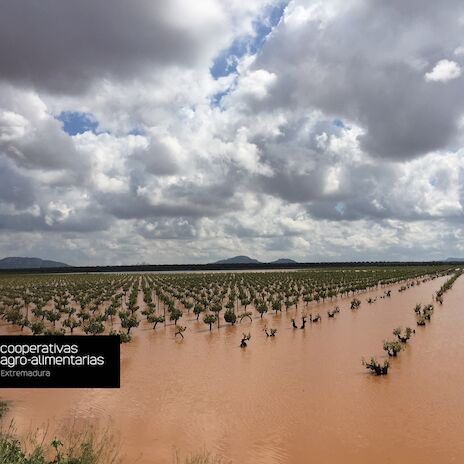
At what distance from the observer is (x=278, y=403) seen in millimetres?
14508

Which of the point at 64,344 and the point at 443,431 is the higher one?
the point at 64,344

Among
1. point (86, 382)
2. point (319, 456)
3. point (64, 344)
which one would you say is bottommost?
point (319, 456)

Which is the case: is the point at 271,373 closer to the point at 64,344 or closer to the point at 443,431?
the point at 443,431

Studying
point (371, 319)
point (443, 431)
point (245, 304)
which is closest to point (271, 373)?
point (443, 431)

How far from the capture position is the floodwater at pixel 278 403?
11.2 metres

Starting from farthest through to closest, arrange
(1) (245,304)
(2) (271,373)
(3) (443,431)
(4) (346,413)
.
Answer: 1. (1) (245,304)
2. (2) (271,373)
3. (4) (346,413)
4. (3) (443,431)

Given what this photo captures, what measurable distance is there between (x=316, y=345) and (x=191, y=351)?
662 centimetres

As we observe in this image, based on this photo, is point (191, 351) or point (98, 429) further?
point (191, 351)

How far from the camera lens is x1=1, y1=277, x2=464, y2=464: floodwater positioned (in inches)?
440

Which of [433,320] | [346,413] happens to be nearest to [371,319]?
[433,320]

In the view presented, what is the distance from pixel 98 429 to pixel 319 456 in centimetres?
Result: 608

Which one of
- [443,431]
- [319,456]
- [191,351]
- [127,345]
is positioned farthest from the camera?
[127,345]

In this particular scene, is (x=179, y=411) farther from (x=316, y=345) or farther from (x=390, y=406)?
(x=316, y=345)

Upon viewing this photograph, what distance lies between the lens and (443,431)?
12047 mm
